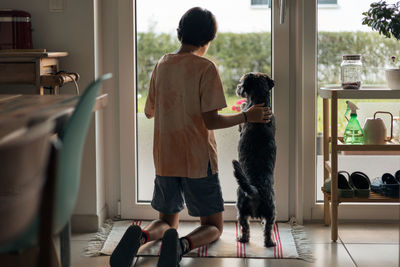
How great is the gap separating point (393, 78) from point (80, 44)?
5.35 feet

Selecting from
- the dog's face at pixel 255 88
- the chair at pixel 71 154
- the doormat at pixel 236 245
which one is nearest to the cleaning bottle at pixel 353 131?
the dog's face at pixel 255 88

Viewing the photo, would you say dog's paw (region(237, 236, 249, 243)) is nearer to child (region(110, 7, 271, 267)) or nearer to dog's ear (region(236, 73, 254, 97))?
child (region(110, 7, 271, 267))

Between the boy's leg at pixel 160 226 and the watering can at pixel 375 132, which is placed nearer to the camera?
the boy's leg at pixel 160 226

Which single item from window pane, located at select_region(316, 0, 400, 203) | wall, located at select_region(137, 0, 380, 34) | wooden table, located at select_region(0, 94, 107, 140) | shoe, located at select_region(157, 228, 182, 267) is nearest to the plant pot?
window pane, located at select_region(316, 0, 400, 203)

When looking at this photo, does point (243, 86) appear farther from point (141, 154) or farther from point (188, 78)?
point (141, 154)

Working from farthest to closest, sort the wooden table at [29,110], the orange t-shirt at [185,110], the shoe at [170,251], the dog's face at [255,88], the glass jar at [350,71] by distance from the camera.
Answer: the glass jar at [350,71] → the dog's face at [255,88] → the orange t-shirt at [185,110] → the shoe at [170,251] → the wooden table at [29,110]

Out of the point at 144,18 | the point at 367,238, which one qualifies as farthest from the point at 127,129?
the point at 367,238

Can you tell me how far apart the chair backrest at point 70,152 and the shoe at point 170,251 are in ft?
3.05

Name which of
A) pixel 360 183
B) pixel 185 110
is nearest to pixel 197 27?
pixel 185 110

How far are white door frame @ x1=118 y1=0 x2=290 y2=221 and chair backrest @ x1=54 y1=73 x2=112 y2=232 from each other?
5.96 ft

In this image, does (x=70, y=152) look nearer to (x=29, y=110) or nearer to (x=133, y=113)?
(x=29, y=110)

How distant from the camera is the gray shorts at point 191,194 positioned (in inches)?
110

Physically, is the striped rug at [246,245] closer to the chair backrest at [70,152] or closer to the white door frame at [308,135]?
the white door frame at [308,135]

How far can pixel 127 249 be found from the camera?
2.54 metres
